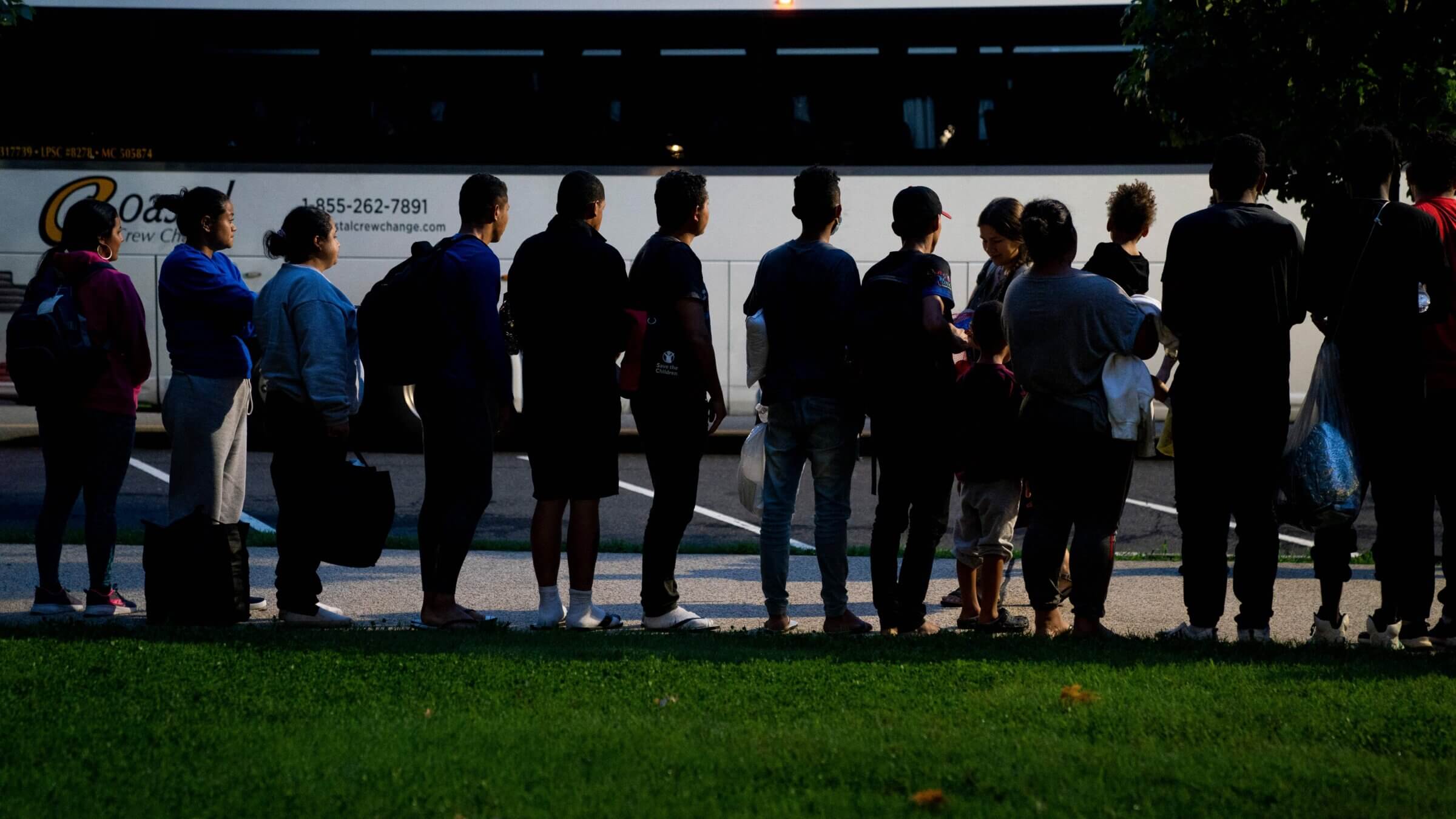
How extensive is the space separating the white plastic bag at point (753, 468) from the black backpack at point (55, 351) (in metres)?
2.61

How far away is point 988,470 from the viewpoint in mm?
5902

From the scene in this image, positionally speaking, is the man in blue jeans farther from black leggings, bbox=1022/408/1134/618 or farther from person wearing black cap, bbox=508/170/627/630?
black leggings, bbox=1022/408/1134/618

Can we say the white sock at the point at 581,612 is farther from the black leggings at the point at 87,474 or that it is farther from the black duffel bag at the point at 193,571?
the black leggings at the point at 87,474

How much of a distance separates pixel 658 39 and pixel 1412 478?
9.95m

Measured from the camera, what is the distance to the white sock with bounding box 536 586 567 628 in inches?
229

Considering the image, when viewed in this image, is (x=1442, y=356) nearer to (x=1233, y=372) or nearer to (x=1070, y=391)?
(x=1233, y=372)

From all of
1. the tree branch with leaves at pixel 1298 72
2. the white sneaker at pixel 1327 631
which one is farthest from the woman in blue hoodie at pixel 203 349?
the tree branch with leaves at pixel 1298 72

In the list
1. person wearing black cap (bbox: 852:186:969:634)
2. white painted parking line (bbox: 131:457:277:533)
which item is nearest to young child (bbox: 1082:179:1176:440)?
person wearing black cap (bbox: 852:186:969:634)

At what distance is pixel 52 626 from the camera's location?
5480 mm

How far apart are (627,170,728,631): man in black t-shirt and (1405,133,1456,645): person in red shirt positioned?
8.44ft

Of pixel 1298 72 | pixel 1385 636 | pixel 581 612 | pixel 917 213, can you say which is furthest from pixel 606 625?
pixel 1298 72

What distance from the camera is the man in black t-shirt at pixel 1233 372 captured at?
5211mm

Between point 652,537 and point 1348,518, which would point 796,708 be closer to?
point 652,537

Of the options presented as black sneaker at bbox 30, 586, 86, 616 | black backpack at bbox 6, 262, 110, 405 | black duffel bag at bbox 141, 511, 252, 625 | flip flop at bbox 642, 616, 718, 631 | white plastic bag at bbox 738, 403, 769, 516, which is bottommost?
flip flop at bbox 642, 616, 718, 631
